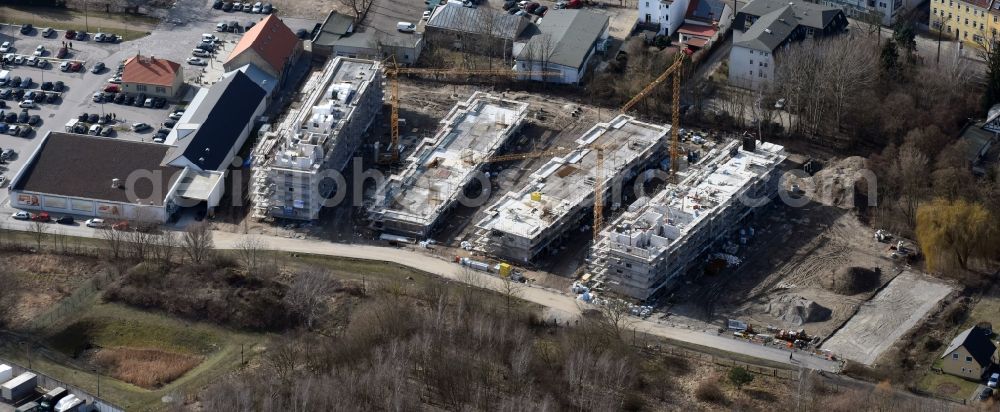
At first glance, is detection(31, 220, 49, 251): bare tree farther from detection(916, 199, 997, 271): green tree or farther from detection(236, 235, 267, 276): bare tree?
detection(916, 199, 997, 271): green tree

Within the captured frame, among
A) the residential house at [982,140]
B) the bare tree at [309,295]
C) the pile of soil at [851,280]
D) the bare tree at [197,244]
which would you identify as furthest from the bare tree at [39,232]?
the residential house at [982,140]

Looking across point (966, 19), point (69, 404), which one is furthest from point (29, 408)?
point (966, 19)

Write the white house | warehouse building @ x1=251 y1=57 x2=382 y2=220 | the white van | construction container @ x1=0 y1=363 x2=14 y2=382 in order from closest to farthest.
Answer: construction container @ x1=0 y1=363 x2=14 y2=382 < warehouse building @ x1=251 y1=57 x2=382 y2=220 < the white house < the white van

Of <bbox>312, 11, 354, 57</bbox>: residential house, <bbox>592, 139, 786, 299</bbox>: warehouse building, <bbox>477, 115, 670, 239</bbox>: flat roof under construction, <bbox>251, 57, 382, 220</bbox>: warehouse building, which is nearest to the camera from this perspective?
<bbox>592, 139, 786, 299</bbox>: warehouse building

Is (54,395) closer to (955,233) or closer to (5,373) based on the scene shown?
(5,373)

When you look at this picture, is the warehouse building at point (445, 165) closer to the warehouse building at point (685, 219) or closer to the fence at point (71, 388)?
the warehouse building at point (685, 219)

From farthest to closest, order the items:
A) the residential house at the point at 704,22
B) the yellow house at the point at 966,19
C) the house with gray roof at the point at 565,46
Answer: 1. the residential house at the point at 704,22
2. the yellow house at the point at 966,19
3. the house with gray roof at the point at 565,46

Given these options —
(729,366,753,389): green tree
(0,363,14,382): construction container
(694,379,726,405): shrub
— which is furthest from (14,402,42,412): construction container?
(729,366,753,389): green tree
